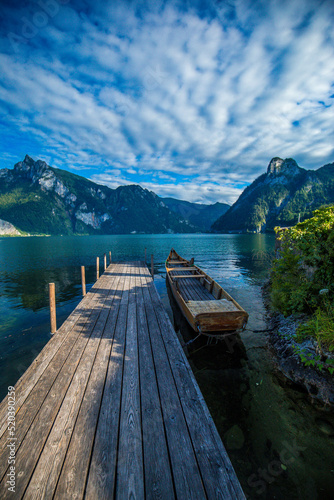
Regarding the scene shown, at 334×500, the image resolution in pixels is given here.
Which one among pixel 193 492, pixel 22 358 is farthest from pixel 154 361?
pixel 22 358

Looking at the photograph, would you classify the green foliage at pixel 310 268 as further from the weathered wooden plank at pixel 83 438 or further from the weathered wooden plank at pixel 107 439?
the weathered wooden plank at pixel 83 438

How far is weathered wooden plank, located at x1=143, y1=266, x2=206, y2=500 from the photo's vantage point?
2174mm

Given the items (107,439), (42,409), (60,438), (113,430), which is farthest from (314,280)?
(42,409)

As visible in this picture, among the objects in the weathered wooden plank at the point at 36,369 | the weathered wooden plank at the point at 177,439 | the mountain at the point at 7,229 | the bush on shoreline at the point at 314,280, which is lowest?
the weathered wooden plank at the point at 36,369

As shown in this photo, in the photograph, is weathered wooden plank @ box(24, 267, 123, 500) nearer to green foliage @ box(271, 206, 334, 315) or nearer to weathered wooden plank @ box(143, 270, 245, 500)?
weathered wooden plank @ box(143, 270, 245, 500)

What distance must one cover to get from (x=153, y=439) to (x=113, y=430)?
60 cm

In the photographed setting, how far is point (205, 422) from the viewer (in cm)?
300

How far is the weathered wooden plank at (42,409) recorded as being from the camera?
A: 94.7 inches

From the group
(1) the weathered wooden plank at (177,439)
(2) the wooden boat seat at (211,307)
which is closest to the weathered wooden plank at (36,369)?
(1) the weathered wooden plank at (177,439)

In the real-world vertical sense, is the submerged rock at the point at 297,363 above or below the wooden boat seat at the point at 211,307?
below

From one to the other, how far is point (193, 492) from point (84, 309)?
6404 millimetres

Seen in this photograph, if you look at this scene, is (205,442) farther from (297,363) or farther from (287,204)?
(287,204)

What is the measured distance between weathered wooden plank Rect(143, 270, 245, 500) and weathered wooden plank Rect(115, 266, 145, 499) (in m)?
0.74

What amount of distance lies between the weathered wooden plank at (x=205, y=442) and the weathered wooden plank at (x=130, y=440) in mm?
736
